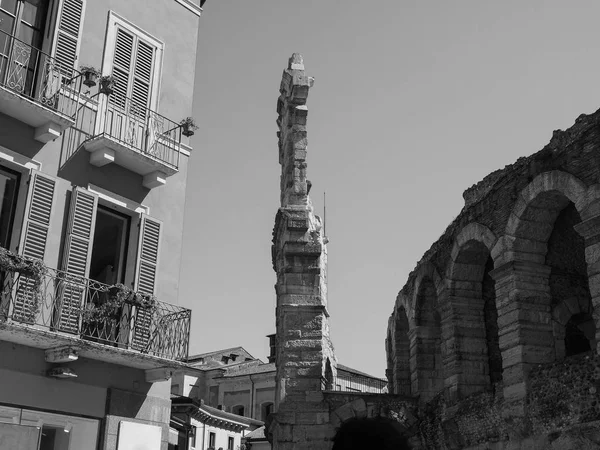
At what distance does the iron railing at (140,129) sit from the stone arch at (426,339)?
6.73 metres

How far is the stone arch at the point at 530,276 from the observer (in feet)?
41.6

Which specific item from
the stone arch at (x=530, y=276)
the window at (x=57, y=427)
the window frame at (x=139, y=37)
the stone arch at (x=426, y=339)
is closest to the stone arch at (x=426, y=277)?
the stone arch at (x=426, y=339)

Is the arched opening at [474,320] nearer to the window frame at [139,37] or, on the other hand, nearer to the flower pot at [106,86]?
the window frame at [139,37]

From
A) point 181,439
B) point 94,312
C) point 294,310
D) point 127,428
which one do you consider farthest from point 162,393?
point 181,439

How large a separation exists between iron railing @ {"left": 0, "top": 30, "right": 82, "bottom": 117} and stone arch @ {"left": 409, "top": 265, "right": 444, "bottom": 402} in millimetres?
8643

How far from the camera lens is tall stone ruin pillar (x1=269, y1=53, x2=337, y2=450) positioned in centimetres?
1535

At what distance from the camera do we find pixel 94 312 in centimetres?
1073

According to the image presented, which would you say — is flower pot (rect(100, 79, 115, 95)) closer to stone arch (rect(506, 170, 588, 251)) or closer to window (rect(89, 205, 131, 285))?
window (rect(89, 205, 131, 285))

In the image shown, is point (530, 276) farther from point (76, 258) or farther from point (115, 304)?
point (76, 258)

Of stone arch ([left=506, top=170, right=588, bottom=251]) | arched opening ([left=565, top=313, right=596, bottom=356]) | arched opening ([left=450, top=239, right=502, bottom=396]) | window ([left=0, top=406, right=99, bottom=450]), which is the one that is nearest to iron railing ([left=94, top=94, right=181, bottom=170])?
window ([left=0, top=406, right=99, bottom=450])

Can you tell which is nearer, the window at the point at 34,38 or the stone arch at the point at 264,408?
the window at the point at 34,38

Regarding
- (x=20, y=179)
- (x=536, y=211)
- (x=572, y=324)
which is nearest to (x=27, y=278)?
(x=20, y=179)

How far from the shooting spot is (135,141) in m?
12.2

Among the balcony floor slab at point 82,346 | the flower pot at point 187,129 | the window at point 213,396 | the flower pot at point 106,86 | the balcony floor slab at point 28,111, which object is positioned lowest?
the balcony floor slab at point 82,346
